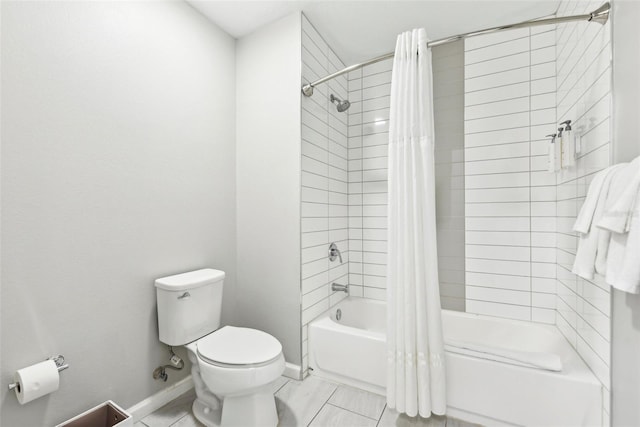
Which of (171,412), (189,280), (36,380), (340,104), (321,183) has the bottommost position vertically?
(171,412)

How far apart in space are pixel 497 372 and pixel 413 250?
73 centimetres

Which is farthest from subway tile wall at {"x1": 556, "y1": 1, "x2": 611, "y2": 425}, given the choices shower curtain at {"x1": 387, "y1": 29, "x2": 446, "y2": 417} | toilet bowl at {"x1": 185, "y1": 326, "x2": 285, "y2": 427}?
toilet bowl at {"x1": 185, "y1": 326, "x2": 285, "y2": 427}

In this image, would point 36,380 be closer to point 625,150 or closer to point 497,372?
point 497,372

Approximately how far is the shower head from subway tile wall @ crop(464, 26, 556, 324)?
2.88ft

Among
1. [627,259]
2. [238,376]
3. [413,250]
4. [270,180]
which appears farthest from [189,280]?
[627,259]

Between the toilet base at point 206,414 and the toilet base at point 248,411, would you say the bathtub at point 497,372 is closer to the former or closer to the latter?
the toilet base at point 248,411

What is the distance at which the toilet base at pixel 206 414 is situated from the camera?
152cm

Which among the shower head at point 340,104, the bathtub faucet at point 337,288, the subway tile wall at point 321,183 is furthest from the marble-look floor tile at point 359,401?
the shower head at point 340,104

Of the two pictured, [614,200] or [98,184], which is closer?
[614,200]

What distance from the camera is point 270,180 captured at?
6.75 feet

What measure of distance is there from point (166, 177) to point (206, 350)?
98 centimetres

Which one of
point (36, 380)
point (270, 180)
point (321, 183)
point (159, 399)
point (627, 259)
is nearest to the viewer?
point (627, 259)

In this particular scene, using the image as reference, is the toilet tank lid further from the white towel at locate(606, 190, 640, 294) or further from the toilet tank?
the white towel at locate(606, 190, 640, 294)

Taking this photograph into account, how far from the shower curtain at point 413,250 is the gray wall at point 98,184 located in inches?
48.9
